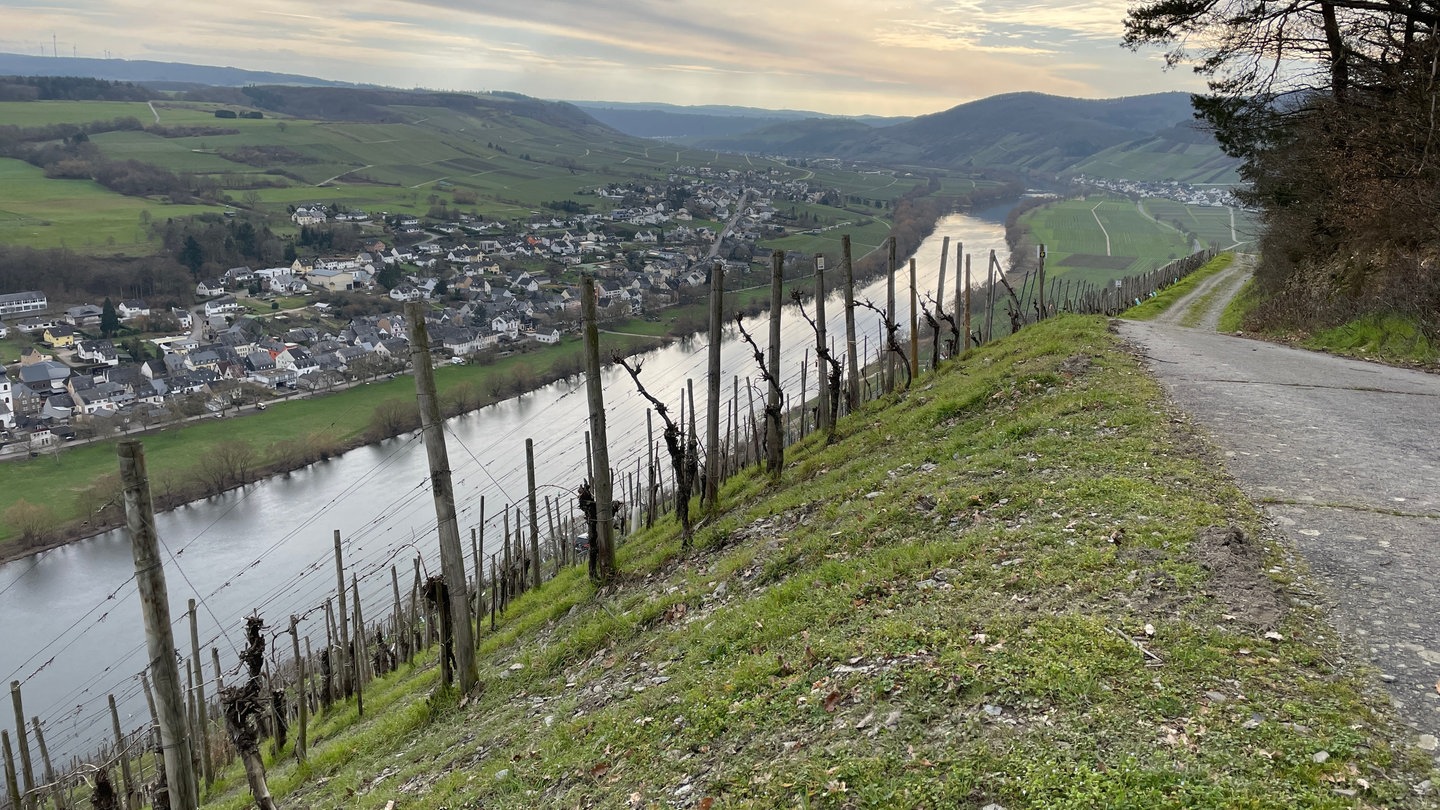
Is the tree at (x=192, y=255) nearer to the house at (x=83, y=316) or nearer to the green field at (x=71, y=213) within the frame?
the green field at (x=71, y=213)

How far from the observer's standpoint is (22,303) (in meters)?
87.1

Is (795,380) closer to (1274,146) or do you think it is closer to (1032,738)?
(1274,146)

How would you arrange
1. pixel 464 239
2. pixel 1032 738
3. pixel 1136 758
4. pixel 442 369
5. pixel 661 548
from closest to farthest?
pixel 1136 758, pixel 1032 738, pixel 661 548, pixel 442 369, pixel 464 239

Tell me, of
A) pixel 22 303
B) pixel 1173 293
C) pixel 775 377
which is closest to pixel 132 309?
pixel 22 303

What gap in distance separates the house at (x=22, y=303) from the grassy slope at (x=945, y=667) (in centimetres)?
10116

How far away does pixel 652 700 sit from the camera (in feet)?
25.9

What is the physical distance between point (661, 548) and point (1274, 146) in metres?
25.4

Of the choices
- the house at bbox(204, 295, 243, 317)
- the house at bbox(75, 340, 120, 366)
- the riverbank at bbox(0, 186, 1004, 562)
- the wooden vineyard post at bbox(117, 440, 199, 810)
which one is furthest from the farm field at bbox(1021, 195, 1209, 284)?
the house at bbox(75, 340, 120, 366)

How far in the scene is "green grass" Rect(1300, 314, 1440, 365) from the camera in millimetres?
17547

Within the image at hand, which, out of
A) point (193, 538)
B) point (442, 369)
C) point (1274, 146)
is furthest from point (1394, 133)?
point (442, 369)

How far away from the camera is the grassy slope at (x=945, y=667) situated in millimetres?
4941

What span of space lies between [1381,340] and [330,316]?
94.2 m

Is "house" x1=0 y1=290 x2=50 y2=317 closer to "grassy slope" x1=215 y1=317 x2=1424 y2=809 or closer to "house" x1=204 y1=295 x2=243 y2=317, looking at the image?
"house" x1=204 y1=295 x2=243 y2=317

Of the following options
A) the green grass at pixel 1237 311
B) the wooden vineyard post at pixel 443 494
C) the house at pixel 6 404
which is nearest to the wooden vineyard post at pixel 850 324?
the wooden vineyard post at pixel 443 494
